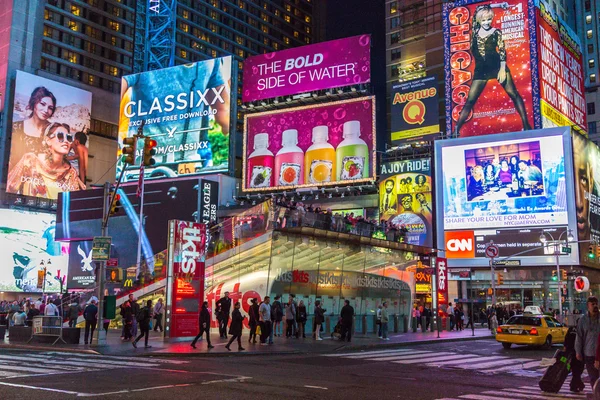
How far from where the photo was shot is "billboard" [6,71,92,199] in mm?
82500

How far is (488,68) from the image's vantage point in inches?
2552

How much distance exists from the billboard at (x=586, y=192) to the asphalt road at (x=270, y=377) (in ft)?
133

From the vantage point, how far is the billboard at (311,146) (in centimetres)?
6350

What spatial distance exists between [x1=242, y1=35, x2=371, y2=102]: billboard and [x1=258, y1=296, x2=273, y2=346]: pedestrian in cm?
4295

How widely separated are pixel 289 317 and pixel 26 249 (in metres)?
60.0

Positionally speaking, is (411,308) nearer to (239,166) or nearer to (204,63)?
(204,63)

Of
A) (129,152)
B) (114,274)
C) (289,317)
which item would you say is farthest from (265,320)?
(129,152)

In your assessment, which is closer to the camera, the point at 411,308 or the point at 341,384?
the point at 341,384

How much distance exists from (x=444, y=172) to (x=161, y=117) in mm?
30795

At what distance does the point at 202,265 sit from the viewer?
90.5ft

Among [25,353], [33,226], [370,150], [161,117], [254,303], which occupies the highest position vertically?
[161,117]

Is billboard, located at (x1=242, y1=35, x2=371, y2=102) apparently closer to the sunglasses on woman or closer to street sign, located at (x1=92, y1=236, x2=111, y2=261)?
the sunglasses on woman

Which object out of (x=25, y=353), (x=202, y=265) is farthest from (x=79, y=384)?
(x=202, y=265)

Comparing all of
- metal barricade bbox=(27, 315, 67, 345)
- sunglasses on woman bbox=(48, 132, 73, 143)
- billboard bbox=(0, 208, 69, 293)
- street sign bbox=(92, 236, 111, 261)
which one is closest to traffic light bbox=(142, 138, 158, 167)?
street sign bbox=(92, 236, 111, 261)
